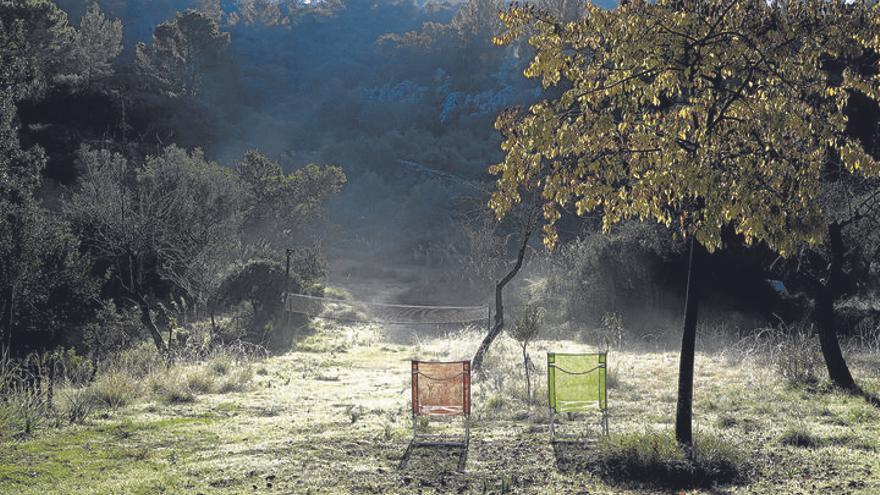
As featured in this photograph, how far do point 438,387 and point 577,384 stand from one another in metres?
1.72

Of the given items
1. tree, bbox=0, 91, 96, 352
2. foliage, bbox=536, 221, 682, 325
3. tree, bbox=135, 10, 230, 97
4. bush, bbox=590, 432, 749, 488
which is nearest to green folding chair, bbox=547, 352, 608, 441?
bush, bbox=590, 432, 749, 488

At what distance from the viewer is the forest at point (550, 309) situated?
6352 millimetres

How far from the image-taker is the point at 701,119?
7094 millimetres

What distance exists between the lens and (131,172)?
38406 millimetres

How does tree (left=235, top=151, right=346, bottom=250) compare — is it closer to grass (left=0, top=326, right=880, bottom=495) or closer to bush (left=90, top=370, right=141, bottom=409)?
bush (left=90, top=370, right=141, bottom=409)

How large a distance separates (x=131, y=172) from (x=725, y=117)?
1475 inches

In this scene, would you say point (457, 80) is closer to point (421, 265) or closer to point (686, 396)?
point (421, 265)

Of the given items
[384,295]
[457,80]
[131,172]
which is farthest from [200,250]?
[457,80]

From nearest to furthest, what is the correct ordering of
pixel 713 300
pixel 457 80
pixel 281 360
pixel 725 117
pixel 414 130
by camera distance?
1. pixel 725 117
2. pixel 281 360
3. pixel 713 300
4. pixel 414 130
5. pixel 457 80

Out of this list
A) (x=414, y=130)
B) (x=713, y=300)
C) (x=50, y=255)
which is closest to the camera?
(x=50, y=255)

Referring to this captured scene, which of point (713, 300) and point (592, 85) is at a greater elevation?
point (592, 85)

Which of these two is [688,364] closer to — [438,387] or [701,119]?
A: [701,119]

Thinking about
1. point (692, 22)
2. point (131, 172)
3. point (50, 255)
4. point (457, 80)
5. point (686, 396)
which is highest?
point (457, 80)

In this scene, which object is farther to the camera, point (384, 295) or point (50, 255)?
point (384, 295)
